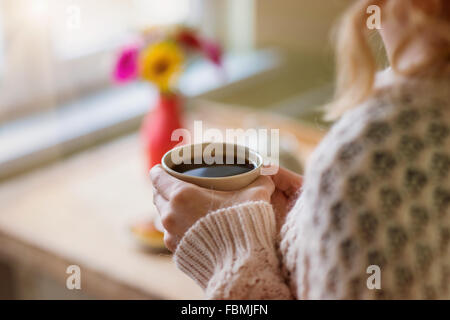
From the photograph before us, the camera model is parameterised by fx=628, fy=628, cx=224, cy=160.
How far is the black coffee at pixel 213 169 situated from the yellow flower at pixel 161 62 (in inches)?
32.8

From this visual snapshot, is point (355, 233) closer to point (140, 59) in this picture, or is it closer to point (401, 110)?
point (401, 110)

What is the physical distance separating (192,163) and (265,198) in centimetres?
6

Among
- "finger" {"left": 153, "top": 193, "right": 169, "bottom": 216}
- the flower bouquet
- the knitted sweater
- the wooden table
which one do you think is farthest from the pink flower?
the knitted sweater

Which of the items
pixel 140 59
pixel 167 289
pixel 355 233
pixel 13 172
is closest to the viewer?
pixel 355 233

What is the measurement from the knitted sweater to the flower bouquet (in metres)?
0.88

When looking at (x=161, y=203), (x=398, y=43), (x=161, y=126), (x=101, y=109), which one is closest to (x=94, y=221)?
(x=161, y=126)

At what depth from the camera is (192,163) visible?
0.50m

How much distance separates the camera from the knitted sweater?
39 cm

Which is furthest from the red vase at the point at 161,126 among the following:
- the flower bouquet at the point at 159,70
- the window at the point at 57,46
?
the window at the point at 57,46

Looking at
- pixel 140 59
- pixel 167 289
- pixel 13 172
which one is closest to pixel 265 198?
pixel 167 289

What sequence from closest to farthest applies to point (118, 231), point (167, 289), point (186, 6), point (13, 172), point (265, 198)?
point (265, 198) → point (167, 289) → point (118, 231) → point (13, 172) → point (186, 6)

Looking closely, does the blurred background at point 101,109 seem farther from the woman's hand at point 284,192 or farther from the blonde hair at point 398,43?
the blonde hair at point 398,43

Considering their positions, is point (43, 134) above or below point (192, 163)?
above

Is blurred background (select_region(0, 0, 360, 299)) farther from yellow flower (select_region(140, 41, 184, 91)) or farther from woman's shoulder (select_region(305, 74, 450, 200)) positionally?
woman's shoulder (select_region(305, 74, 450, 200))
